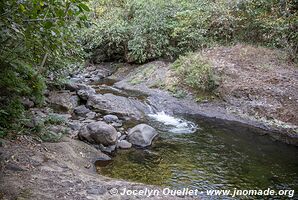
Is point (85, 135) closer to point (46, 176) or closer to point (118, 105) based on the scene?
point (46, 176)

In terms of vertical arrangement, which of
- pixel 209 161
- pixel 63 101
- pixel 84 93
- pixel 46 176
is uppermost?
pixel 46 176

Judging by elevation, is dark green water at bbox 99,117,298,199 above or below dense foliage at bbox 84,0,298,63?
below

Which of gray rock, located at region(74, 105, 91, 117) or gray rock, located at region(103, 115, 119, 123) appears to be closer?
gray rock, located at region(103, 115, 119, 123)

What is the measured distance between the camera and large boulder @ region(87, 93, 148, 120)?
382 inches

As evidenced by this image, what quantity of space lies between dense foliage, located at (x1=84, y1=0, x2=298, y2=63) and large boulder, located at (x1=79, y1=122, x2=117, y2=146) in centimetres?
837

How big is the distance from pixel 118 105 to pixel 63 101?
1.90 m

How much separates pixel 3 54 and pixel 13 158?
1.71m

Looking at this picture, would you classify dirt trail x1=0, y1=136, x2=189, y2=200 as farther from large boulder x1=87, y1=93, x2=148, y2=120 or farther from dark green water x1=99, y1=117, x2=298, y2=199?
large boulder x1=87, y1=93, x2=148, y2=120

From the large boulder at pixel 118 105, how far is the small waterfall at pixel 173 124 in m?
0.56

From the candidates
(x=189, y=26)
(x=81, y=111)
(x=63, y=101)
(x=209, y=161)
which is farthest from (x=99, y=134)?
(x=189, y=26)

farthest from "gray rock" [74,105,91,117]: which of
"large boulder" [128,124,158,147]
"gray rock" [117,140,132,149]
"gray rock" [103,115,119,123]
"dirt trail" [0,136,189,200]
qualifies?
"dirt trail" [0,136,189,200]

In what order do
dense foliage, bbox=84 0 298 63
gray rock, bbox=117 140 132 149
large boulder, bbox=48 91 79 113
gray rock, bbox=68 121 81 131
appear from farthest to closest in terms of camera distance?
dense foliage, bbox=84 0 298 63, large boulder, bbox=48 91 79 113, gray rock, bbox=68 121 81 131, gray rock, bbox=117 140 132 149

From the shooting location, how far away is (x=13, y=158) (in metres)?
4.69

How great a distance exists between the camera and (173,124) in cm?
927
